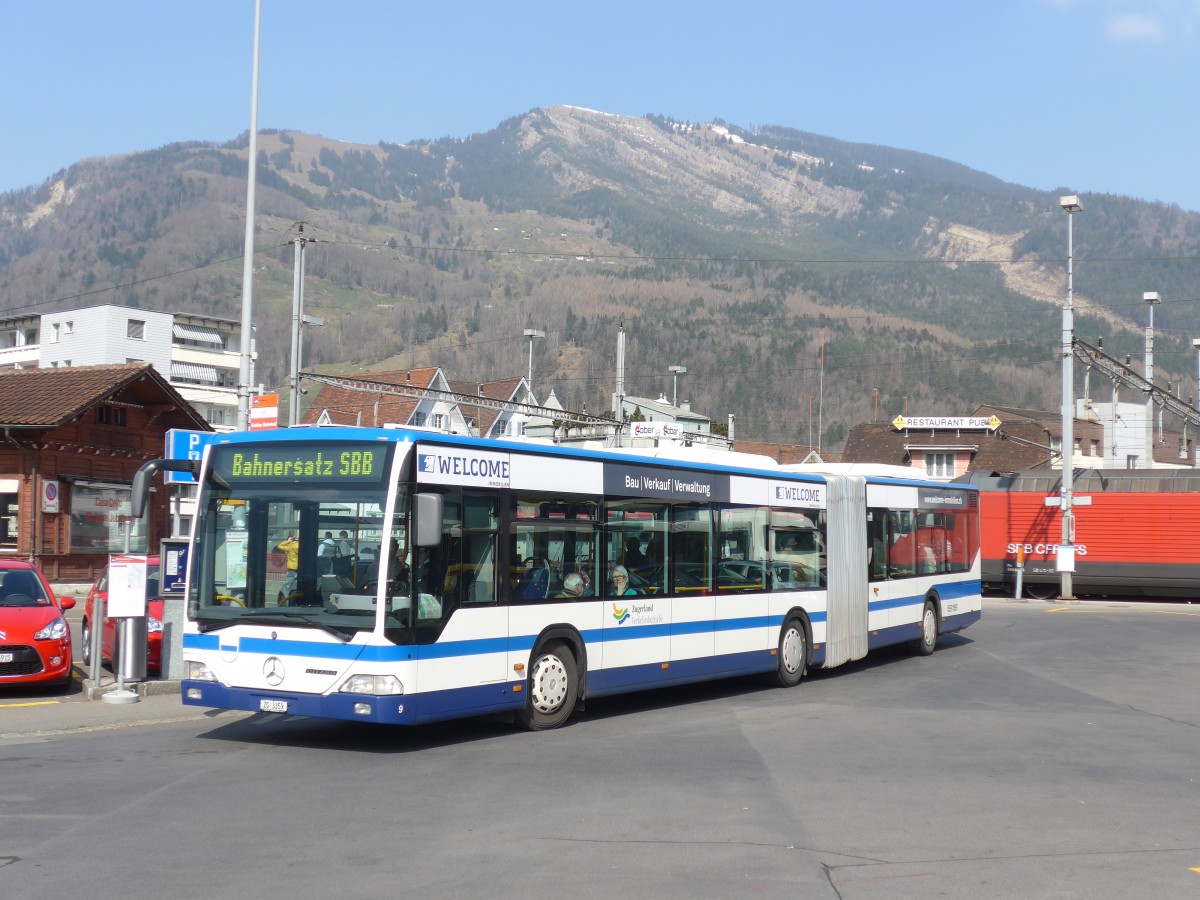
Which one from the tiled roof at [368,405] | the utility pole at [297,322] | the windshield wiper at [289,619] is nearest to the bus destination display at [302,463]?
the windshield wiper at [289,619]

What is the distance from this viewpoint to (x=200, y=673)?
1148 centimetres

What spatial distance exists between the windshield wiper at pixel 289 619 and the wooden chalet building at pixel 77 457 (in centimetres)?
1909

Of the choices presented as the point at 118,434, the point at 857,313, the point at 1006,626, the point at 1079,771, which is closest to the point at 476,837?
the point at 1079,771

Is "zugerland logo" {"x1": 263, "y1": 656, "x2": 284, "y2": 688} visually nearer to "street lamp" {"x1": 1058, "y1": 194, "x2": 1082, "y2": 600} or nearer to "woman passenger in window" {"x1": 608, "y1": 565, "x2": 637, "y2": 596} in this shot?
"woman passenger in window" {"x1": 608, "y1": 565, "x2": 637, "y2": 596}

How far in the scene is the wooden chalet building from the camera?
99.7 feet

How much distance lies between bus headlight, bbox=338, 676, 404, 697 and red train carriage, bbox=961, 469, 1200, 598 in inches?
1201

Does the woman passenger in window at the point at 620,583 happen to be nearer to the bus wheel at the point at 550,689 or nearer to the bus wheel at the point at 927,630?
the bus wheel at the point at 550,689

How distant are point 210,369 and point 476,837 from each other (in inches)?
3947

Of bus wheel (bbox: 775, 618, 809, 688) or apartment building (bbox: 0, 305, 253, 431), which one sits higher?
apartment building (bbox: 0, 305, 253, 431)

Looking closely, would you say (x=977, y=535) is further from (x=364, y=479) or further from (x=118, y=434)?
(x=118, y=434)

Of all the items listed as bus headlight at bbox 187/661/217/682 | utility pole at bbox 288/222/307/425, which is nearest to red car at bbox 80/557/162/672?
bus headlight at bbox 187/661/217/682

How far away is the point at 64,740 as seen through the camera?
11.8 meters

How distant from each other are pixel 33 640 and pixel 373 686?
5.65 m

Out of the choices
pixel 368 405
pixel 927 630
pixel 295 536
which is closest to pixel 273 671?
pixel 295 536
